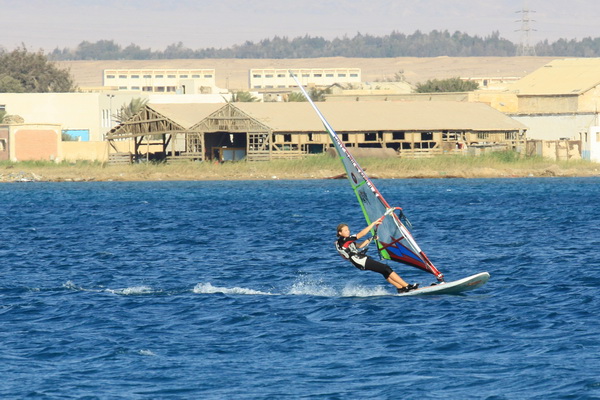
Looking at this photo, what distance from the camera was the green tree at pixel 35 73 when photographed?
17012cm

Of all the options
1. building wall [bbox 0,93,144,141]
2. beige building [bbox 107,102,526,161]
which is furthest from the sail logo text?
building wall [bbox 0,93,144,141]

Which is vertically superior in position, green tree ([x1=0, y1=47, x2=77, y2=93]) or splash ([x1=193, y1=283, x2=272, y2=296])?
green tree ([x1=0, y1=47, x2=77, y2=93])

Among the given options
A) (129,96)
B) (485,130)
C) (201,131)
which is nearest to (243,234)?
(201,131)

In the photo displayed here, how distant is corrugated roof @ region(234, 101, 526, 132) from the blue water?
Answer: 4454 cm

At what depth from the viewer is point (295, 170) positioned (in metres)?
88.5

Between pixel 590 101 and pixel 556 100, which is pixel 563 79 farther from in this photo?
pixel 590 101

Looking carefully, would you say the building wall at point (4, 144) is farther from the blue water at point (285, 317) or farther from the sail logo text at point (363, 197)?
the sail logo text at point (363, 197)

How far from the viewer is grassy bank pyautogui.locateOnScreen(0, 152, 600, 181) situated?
88.2 m

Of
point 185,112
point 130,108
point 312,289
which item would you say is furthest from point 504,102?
point 312,289

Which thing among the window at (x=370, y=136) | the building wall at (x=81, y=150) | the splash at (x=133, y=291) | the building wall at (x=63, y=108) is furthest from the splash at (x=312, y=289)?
the building wall at (x=63, y=108)

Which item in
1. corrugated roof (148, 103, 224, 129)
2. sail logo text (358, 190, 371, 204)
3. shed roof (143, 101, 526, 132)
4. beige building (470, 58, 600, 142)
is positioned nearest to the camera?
sail logo text (358, 190, 371, 204)

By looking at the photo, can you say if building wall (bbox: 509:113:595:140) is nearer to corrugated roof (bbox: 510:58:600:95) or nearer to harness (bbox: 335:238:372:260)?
corrugated roof (bbox: 510:58:600:95)

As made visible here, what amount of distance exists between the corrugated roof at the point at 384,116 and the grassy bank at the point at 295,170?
338 centimetres

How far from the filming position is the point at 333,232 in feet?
146
